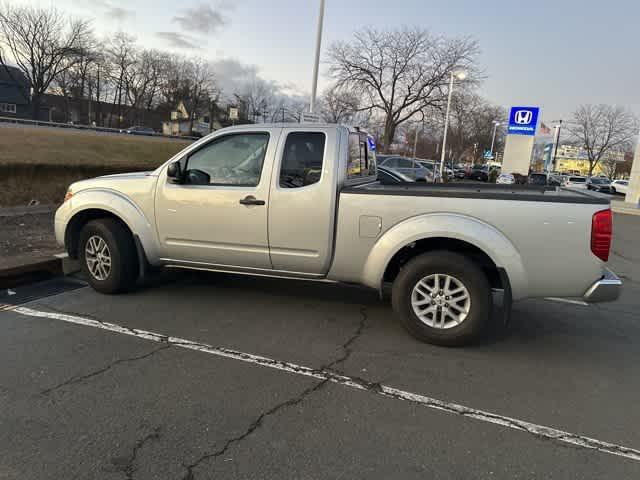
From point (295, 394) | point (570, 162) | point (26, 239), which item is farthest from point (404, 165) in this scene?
point (570, 162)

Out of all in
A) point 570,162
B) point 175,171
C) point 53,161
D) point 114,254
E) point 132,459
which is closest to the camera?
point 132,459

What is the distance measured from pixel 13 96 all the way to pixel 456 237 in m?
85.7

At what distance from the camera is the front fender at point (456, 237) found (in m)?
3.84

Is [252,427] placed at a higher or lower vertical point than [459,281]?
lower

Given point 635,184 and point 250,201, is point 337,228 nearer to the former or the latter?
point 250,201

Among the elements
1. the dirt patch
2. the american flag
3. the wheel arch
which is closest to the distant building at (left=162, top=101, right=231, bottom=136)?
the american flag

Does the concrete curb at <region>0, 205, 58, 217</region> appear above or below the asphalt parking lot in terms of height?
above

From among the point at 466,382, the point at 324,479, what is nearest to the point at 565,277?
the point at 466,382

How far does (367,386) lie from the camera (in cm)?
339

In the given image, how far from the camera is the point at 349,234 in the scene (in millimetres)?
4305

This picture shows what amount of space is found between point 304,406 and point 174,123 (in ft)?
285

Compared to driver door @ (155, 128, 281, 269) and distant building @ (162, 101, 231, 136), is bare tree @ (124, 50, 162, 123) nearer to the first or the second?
distant building @ (162, 101, 231, 136)

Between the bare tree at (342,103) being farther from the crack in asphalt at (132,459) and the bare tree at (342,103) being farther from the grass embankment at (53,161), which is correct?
the crack in asphalt at (132,459)

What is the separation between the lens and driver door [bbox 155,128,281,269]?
4.57m
